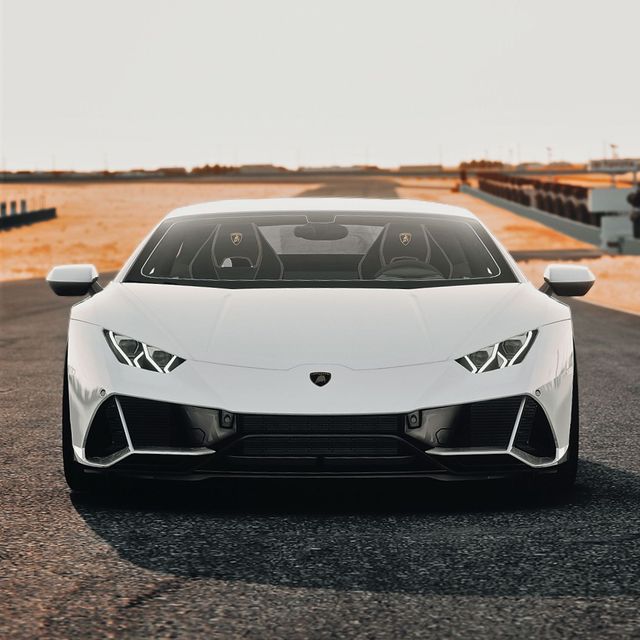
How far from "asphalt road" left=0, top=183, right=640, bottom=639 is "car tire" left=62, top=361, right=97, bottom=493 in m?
0.09

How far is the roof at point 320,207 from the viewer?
22.5 ft

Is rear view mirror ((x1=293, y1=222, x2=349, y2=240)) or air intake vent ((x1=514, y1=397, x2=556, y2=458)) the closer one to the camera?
air intake vent ((x1=514, y1=397, x2=556, y2=458))

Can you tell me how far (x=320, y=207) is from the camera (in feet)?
22.9

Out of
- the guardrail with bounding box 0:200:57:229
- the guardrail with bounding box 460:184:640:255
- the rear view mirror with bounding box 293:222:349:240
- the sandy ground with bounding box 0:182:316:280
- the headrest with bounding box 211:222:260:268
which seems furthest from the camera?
the guardrail with bounding box 0:200:57:229

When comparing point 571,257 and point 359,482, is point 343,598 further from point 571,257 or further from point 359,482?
point 571,257

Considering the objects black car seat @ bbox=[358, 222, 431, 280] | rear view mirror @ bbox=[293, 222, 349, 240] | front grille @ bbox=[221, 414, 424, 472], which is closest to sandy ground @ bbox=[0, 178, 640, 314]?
black car seat @ bbox=[358, 222, 431, 280]

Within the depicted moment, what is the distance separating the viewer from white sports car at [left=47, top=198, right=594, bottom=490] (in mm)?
5242

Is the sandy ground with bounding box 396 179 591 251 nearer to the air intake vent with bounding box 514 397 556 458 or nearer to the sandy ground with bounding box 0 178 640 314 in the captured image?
the sandy ground with bounding box 0 178 640 314

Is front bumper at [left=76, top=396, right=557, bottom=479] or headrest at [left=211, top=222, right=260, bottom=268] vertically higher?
headrest at [left=211, top=222, right=260, bottom=268]

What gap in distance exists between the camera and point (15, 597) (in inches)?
169

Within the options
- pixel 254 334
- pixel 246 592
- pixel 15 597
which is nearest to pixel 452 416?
pixel 254 334

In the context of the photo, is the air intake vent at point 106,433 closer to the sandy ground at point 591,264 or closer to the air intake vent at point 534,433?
the air intake vent at point 534,433

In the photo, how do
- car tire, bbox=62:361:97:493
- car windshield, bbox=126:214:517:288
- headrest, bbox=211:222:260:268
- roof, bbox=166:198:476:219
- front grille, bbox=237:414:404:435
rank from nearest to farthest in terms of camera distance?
front grille, bbox=237:414:404:435 → car tire, bbox=62:361:97:493 → car windshield, bbox=126:214:517:288 → roof, bbox=166:198:476:219 → headrest, bbox=211:222:260:268

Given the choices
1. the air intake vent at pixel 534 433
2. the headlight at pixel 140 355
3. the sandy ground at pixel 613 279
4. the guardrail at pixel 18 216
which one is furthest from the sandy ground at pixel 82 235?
the air intake vent at pixel 534 433
